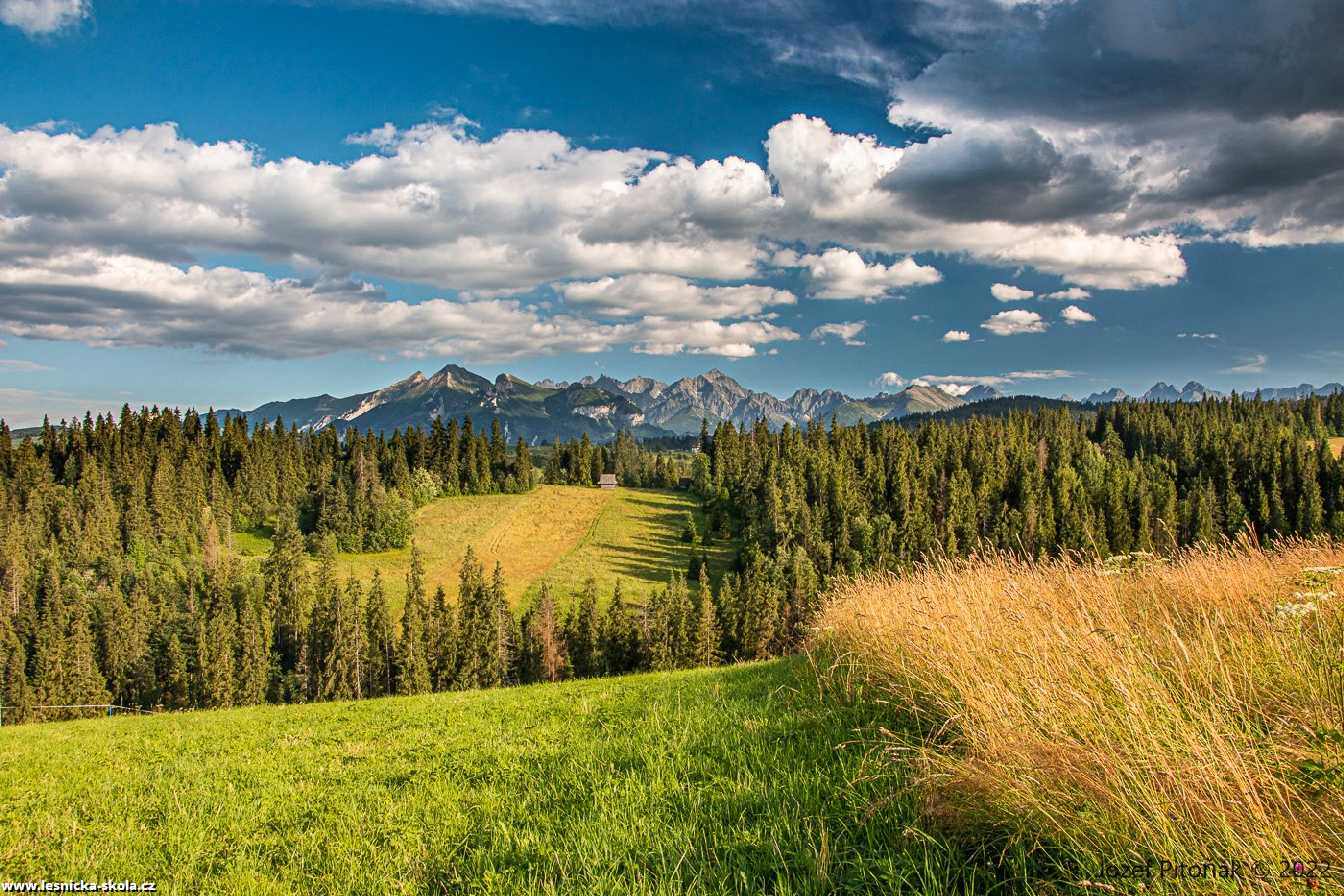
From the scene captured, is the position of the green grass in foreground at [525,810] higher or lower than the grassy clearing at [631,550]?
higher

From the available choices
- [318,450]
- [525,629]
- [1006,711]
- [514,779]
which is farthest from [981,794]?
[318,450]

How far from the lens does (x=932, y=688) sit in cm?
675

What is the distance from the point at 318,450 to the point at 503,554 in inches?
2551

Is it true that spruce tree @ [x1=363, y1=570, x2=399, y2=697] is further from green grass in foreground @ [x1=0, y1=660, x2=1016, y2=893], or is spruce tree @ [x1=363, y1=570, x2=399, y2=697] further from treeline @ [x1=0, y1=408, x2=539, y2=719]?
green grass in foreground @ [x1=0, y1=660, x2=1016, y2=893]

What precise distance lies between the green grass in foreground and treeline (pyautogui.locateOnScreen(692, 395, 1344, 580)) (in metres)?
69.4

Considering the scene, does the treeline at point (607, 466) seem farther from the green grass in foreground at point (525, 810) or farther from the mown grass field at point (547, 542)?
the green grass in foreground at point (525, 810)

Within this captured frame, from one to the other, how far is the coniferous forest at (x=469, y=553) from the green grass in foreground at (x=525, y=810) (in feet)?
91.3

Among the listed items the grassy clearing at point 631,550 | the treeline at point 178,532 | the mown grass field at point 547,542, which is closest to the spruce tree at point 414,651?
the treeline at point 178,532

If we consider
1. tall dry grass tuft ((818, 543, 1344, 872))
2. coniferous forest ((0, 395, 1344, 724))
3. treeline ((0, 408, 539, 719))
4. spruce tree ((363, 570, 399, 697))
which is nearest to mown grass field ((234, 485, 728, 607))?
coniferous forest ((0, 395, 1344, 724))

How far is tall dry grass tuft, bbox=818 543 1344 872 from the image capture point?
3.59 meters

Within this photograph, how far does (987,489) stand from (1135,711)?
367ft

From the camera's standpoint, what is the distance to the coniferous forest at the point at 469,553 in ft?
229

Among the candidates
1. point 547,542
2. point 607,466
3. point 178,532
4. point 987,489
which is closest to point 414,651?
point 547,542

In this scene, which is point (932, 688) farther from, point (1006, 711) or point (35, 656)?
point (35, 656)
